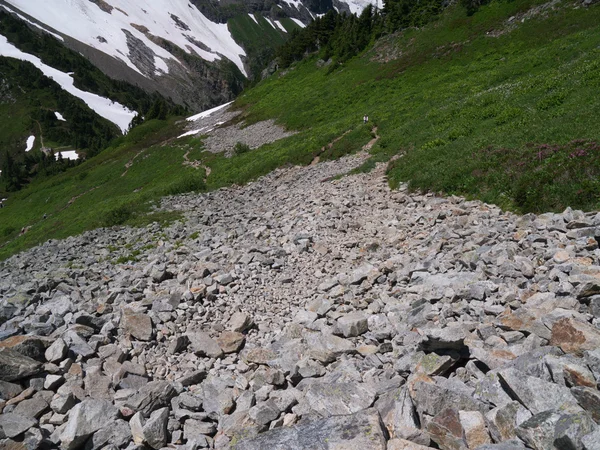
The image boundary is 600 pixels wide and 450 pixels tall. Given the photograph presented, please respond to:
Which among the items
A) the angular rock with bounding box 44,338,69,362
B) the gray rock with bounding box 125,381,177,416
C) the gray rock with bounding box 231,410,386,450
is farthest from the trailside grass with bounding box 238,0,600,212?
the angular rock with bounding box 44,338,69,362

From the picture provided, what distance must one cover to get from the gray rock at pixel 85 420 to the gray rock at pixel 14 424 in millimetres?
646

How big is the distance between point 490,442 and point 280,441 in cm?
259

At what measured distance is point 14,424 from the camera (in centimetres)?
653

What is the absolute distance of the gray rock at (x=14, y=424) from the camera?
641 centimetres

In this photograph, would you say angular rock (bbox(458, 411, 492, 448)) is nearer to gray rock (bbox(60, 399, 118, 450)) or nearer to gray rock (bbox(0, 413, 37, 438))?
gray rock (bbox(60, 399, 118, 450))

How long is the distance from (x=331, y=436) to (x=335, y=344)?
299 cm

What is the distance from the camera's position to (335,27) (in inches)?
3922

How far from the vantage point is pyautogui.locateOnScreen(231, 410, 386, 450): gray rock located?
4691mm

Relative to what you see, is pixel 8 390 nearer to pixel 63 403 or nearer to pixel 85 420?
pixel 63 403

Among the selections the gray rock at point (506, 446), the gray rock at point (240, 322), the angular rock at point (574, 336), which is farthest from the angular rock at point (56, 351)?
the angular rock at point (574, 336)

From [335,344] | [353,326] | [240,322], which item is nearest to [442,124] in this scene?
[353,326]

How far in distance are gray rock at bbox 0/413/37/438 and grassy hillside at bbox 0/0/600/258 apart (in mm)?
13932

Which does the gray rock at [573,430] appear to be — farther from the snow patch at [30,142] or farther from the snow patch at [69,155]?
the snow patch at [30,142]

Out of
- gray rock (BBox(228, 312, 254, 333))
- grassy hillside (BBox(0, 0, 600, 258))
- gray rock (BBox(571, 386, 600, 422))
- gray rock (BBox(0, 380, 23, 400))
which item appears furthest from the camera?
grassy hillside (BBox(0, 0, 600, 258))
